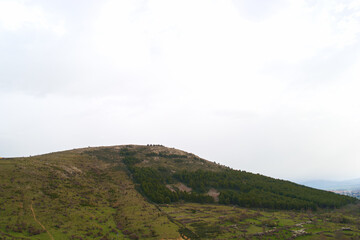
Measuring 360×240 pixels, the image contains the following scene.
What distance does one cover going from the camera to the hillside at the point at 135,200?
47.9 m

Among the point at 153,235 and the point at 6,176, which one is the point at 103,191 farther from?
the point at 153,235

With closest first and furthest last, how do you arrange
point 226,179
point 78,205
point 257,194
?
point 78,205 → point 257,194 → point 226,179

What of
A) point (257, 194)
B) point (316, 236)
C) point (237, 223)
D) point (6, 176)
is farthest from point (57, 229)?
point (257, 194)

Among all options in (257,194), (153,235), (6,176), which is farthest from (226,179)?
(6,176)

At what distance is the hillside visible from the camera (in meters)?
47.9

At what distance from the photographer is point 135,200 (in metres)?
78.6

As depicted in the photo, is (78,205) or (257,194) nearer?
(78,205)

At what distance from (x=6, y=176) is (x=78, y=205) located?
24.8m

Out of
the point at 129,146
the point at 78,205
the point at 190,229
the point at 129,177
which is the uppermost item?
the point at 129,146

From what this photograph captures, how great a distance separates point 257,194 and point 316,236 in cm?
4720

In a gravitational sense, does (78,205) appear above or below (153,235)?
above

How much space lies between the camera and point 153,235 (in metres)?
50.4

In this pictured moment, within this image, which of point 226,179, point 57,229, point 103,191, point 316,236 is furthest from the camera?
point 226,179

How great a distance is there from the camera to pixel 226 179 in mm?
119000
